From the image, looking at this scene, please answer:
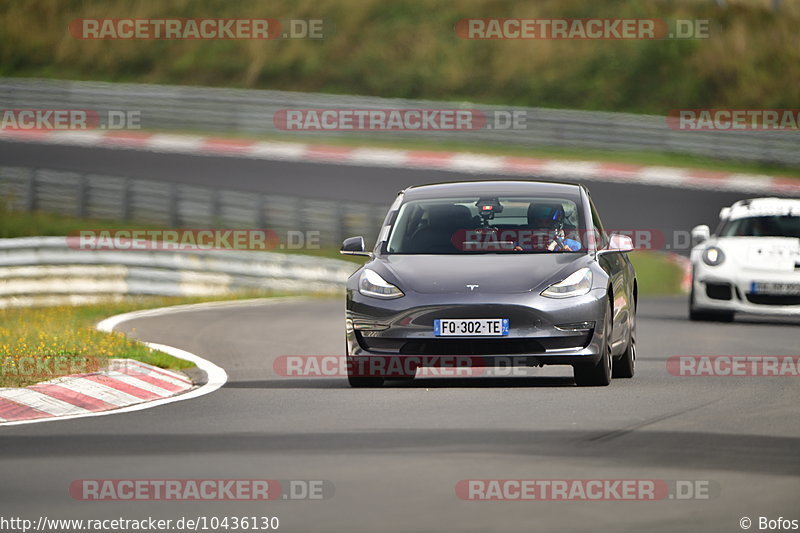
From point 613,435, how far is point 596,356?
2557 millimetres

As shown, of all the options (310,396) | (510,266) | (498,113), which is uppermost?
(498,113)

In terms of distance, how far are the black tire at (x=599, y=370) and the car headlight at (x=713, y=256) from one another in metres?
8.02

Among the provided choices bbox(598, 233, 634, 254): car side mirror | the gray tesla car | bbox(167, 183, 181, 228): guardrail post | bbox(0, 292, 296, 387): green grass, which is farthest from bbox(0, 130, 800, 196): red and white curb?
the gray tesla car

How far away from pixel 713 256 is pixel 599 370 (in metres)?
8.33

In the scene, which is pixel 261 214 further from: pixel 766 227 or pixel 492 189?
pixel 492 189

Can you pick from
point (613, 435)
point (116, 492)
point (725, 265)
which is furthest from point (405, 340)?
point (725, 265)

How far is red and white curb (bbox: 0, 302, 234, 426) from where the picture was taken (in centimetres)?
1095

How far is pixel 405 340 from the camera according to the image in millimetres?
11844

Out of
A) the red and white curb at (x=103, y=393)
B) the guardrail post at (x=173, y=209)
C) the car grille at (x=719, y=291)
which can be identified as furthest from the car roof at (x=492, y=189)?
the guardrail post at (x=173, y=209)

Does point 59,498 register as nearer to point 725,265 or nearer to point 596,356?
point 596,356

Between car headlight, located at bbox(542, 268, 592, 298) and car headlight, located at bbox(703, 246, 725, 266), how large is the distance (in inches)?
329

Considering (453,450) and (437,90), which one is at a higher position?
(437,90)

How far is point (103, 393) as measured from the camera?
38.6 ft

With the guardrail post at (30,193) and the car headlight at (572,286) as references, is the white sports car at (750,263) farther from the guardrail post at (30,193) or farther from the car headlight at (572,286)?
the guardrail post at (30,193)
